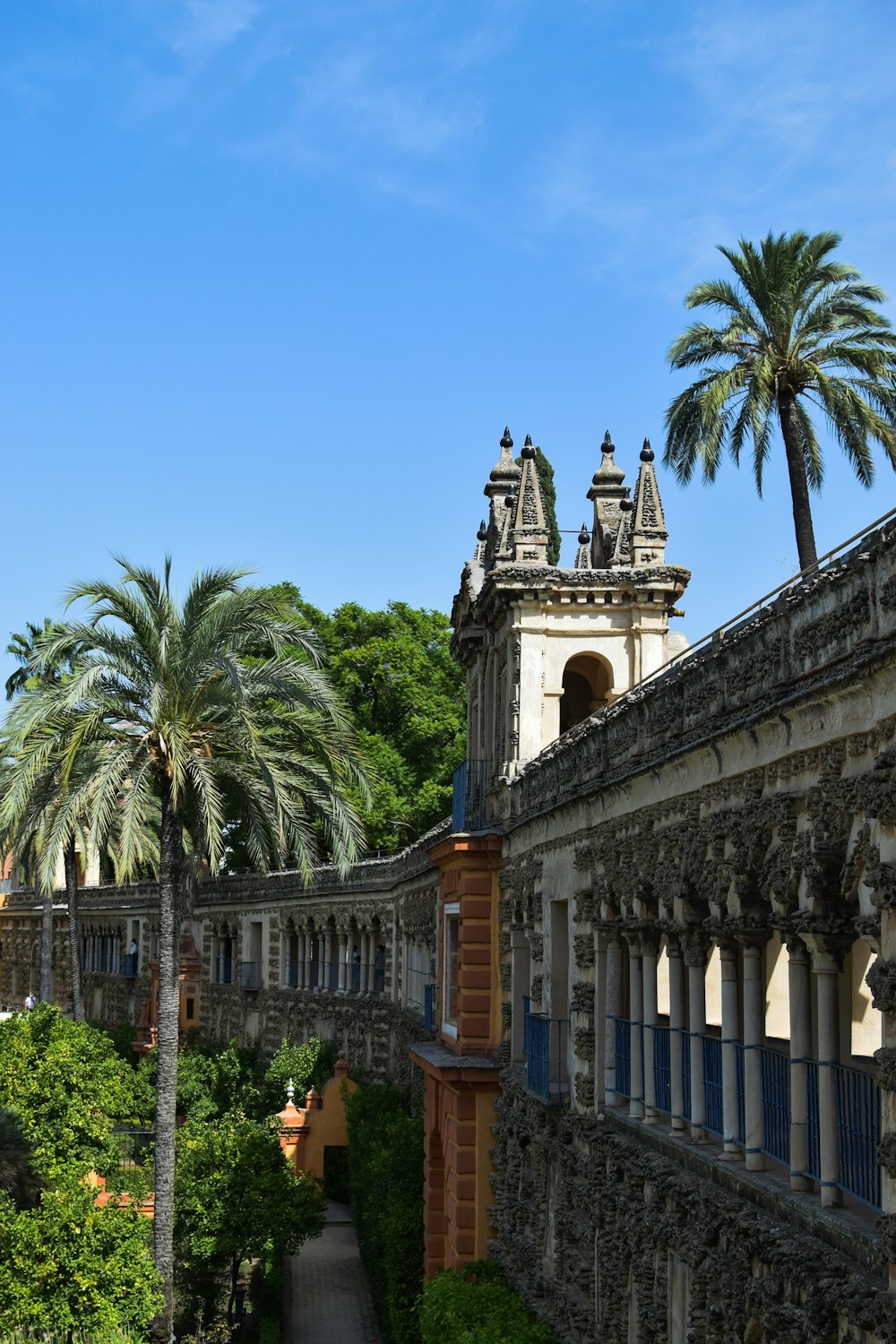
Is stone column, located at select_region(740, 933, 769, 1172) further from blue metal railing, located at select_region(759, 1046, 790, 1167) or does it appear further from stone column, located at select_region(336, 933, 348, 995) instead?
stone column, located at select_region(336, 933, 348, 995)

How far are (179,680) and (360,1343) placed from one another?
12.3 m

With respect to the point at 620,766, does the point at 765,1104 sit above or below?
below

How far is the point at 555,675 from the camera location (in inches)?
969

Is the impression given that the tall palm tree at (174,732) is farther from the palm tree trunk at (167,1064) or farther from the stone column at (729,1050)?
the stone column at (729,1050)

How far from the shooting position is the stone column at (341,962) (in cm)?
4134

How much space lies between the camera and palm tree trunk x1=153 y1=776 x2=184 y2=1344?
22.2 m

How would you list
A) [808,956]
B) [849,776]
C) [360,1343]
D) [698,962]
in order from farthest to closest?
[360,1343], [698,962], [808,956], [849,776]

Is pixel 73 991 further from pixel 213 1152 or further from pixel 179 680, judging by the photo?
pixel 179 680

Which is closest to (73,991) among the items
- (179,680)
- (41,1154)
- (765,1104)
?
(41,1154)

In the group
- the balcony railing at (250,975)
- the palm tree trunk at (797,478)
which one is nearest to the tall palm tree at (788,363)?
the palm tree trunk at (797,478)

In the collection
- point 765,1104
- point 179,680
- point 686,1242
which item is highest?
point 179,680

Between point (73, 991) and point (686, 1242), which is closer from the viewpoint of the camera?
point (686, 1242)

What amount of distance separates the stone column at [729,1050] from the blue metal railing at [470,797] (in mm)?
13081

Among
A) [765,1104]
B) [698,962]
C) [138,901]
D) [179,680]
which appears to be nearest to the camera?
[765,1104]
